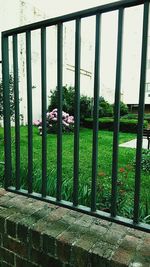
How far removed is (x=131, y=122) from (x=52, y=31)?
806 cm

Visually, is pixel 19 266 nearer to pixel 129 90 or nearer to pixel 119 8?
pixel 119 8

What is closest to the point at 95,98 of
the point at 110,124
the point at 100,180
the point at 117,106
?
the point at 117,106

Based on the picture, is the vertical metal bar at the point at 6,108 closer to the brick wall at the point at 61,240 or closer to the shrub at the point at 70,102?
the brick wall at the point at 61,240

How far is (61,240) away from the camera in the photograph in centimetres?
150

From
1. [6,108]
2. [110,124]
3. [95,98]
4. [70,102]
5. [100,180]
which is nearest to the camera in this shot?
[95,98]

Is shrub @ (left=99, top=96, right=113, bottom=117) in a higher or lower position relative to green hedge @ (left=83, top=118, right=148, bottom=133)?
higher

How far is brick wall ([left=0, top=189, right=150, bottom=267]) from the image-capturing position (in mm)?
1364

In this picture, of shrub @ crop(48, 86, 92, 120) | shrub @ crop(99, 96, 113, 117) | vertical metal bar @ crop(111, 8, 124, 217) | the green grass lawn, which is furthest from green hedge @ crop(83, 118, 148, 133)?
vertical metal bar @ crop(111, 8, 124, 217)

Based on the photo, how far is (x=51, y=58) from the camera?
674 inches

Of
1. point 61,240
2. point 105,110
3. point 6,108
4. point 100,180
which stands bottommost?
point 100,180

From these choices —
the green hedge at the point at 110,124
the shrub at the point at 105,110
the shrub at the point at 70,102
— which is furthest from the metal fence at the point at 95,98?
the shrub at the point at 105,110

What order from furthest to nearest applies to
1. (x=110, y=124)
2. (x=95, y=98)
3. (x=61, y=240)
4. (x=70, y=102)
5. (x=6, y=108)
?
(x=110, y=124)
(x=70, y=102)
(x=6, y=108)
(x=95, y=98)
(x=61, y=240)

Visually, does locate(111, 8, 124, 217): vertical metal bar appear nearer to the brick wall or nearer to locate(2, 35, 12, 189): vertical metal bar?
the brick wall

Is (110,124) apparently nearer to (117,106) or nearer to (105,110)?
(105,110)
